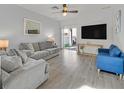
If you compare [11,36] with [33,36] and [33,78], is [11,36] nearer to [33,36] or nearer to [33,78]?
[33,36]

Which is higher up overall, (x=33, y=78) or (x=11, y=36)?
(x=11, y=36)

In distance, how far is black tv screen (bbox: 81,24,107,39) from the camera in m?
6.62

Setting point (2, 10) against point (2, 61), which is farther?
point (2, 10)

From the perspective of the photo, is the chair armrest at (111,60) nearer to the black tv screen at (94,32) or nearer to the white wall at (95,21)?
the white wall at (95,21)

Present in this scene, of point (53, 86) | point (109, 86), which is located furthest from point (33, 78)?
point (109, 86)

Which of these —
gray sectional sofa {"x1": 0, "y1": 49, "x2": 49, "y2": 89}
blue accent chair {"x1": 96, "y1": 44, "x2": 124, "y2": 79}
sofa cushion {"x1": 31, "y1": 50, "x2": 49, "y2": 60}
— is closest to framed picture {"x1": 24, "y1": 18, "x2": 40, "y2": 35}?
sofa cushion {"x1": 31, "y1": 50, "x2": 49, "y2": 60}

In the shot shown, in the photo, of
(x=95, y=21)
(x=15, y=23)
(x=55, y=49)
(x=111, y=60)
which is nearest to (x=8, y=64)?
(x=111, y=60)

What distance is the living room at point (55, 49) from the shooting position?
8.07 feet

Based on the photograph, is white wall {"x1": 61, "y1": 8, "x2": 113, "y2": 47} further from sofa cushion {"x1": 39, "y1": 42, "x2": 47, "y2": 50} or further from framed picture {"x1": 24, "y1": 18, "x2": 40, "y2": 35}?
framed picture {"x1": 24, "y1": 18, "x2": 40, "y2": 35}

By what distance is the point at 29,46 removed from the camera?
5.41 m

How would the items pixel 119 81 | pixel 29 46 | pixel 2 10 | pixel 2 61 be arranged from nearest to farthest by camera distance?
pixel 2 61, pixel 119 81, pixel 2 10, pixel 29 46

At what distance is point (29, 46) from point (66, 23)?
456 cm
